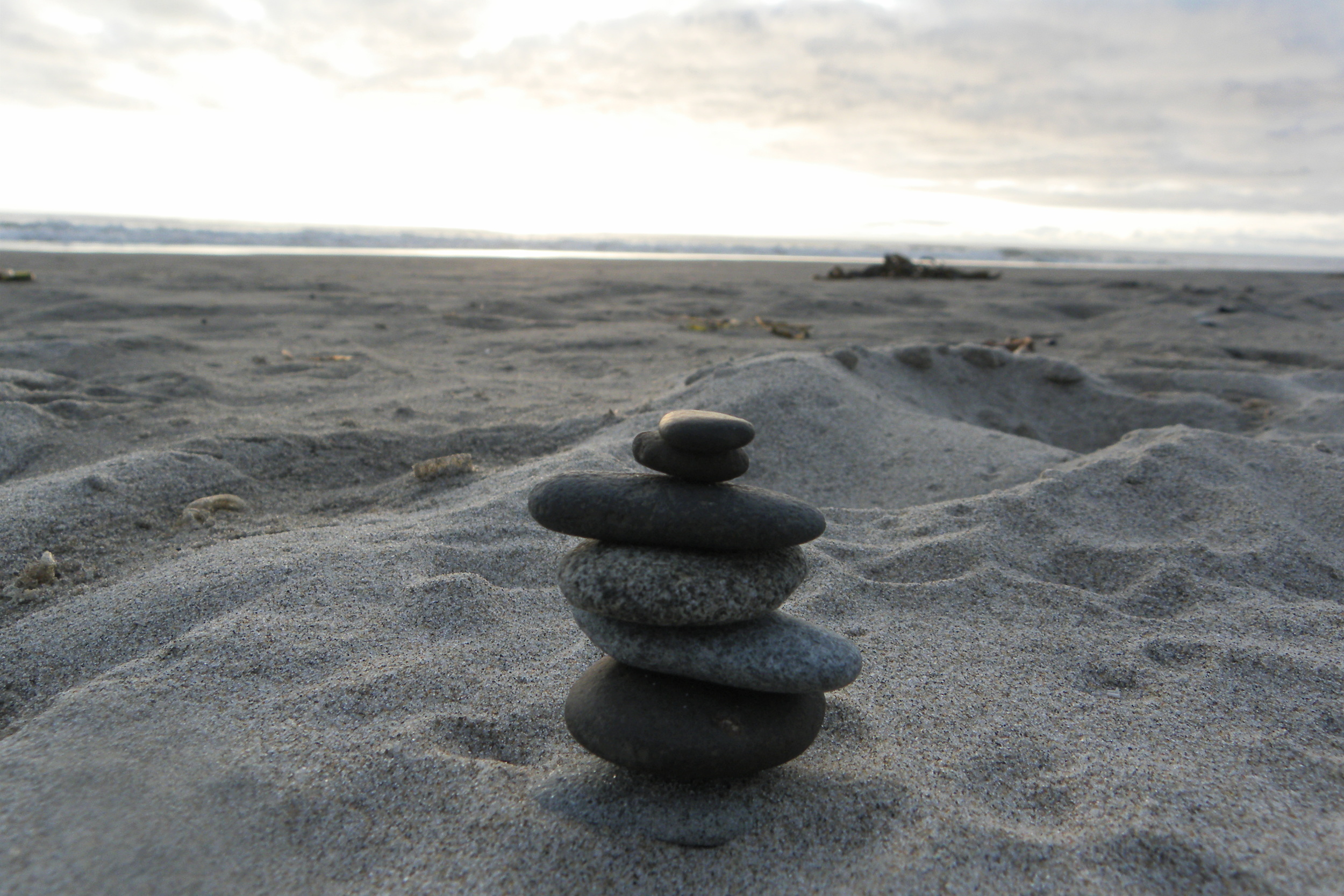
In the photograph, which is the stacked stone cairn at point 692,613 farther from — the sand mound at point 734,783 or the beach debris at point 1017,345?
the beach debris at point 1017,345

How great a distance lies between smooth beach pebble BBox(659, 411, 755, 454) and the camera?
161 centimetres

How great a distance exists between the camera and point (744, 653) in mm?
1589

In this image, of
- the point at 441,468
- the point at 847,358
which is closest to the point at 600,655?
the point at 441,468

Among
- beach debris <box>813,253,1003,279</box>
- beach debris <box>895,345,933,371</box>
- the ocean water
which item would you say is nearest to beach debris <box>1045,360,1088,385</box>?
beach debris <box>895,345,933,371</box>

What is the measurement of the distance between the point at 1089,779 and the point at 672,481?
1.09 metres

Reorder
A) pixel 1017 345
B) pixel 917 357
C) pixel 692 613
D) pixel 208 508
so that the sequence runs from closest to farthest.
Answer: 1. pixel 692 613
2. pixel 208 508
3. pixel 917 357
4. pixel 1017 345

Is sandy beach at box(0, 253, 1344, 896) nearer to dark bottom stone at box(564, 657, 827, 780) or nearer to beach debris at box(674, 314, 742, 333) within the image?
dark bottom stone at box(564, 657, 827, 780)

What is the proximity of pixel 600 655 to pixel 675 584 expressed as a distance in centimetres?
74

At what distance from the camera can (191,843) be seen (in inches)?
53.8

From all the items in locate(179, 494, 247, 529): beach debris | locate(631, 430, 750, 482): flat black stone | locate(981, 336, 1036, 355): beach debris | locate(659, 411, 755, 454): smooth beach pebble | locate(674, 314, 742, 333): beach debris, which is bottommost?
locate(179, 494, 247, 529): beach debris

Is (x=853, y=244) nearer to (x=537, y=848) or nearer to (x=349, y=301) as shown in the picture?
(x=349, y=301)

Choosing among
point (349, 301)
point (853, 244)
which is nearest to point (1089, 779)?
point (349, 301)

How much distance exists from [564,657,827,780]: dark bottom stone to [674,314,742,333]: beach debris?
653 centimetres

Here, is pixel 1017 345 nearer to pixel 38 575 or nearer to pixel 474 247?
pixel 38 575
